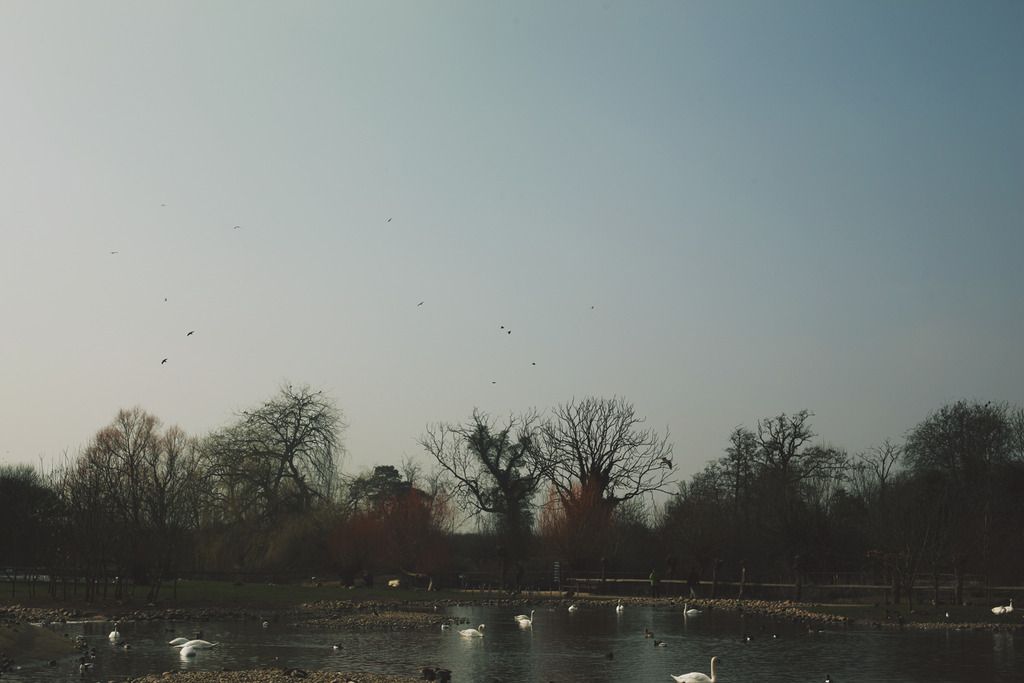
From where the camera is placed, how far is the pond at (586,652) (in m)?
23.9

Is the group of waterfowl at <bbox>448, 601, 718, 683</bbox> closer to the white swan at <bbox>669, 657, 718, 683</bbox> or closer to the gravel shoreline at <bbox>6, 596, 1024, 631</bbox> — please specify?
the white swan at <bbox>669, 657, 718, 683</bbox>

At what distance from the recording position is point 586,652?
2920cm

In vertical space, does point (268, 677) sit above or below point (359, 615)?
above

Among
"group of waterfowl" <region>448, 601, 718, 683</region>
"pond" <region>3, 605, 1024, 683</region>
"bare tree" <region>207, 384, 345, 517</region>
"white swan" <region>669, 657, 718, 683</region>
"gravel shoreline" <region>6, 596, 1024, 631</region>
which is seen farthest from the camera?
"bare tree" <region>207, 384, 345, 517</region>

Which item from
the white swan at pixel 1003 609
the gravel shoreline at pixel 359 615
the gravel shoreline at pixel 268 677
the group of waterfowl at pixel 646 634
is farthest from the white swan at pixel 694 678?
the white swan at pixel 1003 609

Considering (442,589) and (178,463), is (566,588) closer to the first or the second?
(442,589)

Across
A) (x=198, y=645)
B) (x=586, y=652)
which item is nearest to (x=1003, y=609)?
(x=586, y=652)

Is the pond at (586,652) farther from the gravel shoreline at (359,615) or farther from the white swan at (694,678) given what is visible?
the gravel shoreline at (359,615)

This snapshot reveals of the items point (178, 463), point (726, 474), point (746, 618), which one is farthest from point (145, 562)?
point (726, 474)

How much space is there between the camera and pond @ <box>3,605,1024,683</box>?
2394cm

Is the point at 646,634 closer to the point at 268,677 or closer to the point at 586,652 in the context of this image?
the point at 586,652

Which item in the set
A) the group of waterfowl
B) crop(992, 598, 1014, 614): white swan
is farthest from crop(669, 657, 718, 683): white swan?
crop(992, 598, 1014, 614): white swan

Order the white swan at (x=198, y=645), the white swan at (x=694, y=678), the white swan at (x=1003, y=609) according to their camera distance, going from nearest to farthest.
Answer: the white swan at (x=694, y=678), the white swan at (x=198, y=645), the white swan at (x=1003, y=609)

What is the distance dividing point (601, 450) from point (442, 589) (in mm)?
15393
